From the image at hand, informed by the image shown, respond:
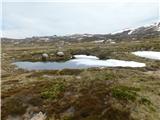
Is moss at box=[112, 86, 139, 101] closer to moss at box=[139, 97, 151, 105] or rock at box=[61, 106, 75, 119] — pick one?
moss at box=[139, 97, 151, 105]

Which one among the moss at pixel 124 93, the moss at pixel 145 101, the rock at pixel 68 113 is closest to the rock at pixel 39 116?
the rock at pixel 68 113

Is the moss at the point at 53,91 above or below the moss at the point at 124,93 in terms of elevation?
below

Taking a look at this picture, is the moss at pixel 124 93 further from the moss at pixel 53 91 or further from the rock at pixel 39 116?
the rock at pixel 39 116

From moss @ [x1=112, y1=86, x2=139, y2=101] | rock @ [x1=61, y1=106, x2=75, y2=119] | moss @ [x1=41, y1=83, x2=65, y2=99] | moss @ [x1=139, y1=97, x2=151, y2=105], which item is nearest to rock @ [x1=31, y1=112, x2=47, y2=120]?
rock @ [x1=61, y1=106, x2=75, y2=119]

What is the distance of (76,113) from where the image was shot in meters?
23.1

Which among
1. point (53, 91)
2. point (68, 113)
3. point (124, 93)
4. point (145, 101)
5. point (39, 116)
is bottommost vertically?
point (39, 116)

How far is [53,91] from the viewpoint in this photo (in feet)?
94.0

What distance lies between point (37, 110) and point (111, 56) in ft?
206

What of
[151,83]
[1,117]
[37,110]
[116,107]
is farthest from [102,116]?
[151,83]

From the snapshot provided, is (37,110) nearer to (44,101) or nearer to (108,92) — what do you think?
(44,101)

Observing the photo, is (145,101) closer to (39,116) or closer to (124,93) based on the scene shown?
(124,93)

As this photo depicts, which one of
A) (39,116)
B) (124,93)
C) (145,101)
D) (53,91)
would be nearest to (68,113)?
(39,116)

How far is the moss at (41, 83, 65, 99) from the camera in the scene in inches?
1088

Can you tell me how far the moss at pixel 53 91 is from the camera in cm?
2763
